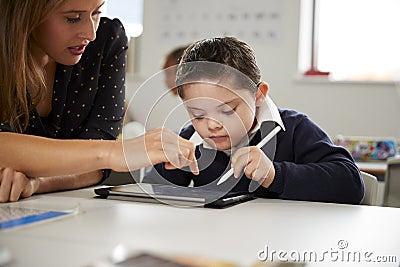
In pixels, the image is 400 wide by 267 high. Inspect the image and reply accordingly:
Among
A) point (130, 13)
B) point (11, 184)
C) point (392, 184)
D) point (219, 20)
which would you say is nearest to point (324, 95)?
point (219, 20)

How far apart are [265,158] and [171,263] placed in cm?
59

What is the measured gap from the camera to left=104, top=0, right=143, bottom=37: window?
427 centimetres

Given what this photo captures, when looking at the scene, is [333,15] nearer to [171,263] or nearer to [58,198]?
[58,198]

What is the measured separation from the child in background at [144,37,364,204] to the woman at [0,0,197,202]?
3.9 inches

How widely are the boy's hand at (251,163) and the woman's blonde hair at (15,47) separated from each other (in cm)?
42

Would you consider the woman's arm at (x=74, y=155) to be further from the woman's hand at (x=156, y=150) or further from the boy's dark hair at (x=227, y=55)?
Result: the boy's dark hair at (x=227, y=55)

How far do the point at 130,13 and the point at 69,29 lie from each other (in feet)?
10.4

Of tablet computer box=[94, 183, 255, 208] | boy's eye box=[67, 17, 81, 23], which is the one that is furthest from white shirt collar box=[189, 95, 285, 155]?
Result: boy's eye box=[67, 17, 81, 23]

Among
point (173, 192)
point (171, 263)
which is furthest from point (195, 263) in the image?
point (173, 192)

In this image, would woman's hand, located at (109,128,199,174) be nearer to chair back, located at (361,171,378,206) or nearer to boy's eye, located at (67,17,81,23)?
boy's eye, located at (67,17,81,23)

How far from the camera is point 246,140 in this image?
1.13m

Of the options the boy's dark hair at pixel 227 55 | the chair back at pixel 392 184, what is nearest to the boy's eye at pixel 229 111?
the boy's dark hair at pixel 227 55

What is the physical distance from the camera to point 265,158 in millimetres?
1134

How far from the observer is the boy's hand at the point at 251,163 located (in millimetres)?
1059
